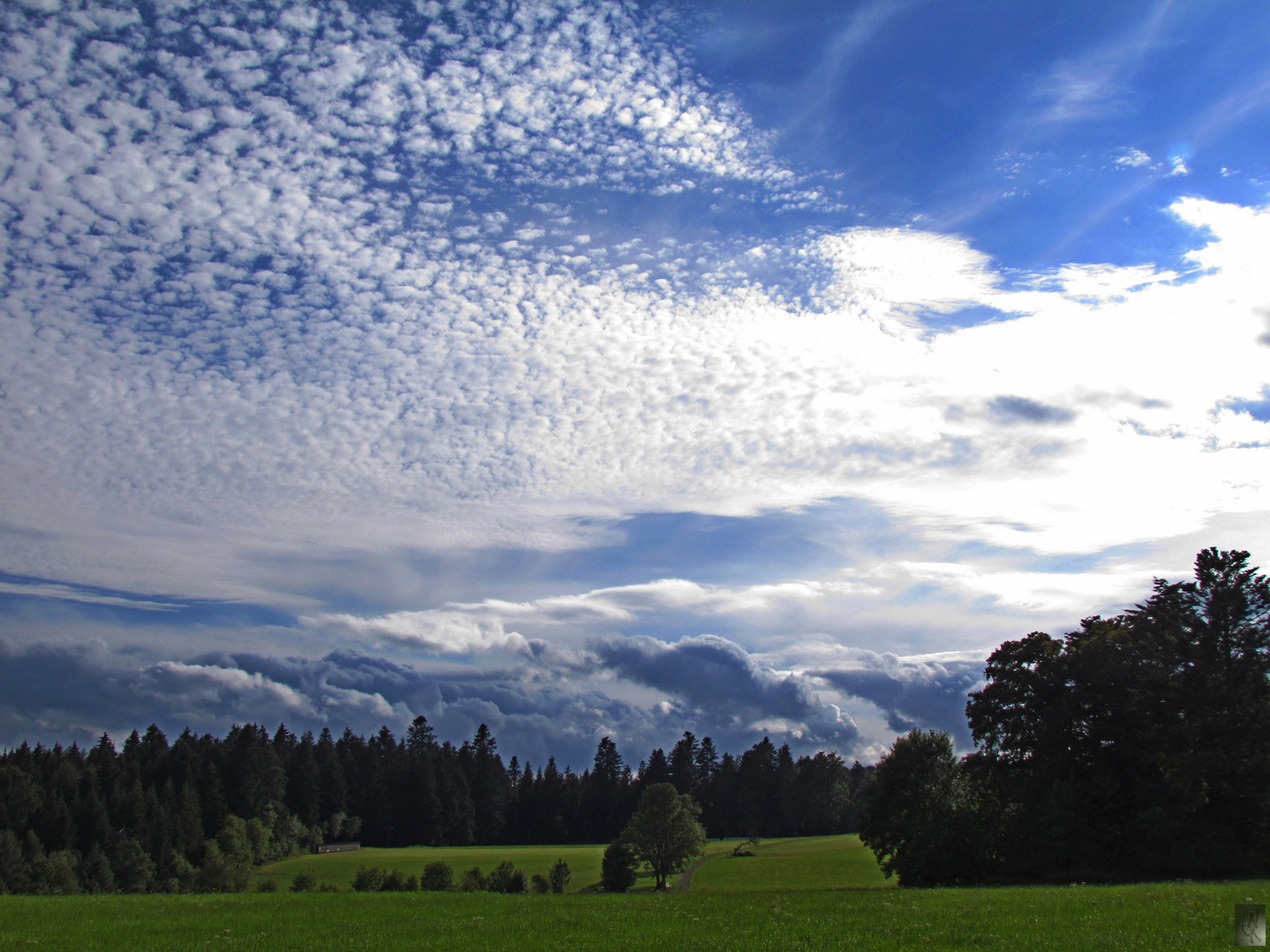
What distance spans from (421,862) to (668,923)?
93.5m

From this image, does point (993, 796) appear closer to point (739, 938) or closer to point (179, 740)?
point (739, 938)

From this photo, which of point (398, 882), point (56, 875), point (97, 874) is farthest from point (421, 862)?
point (56, 875)

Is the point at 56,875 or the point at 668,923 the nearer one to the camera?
the point at 668,923

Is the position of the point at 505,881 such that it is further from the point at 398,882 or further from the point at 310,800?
the point at 310,800

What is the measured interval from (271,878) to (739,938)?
318 ft

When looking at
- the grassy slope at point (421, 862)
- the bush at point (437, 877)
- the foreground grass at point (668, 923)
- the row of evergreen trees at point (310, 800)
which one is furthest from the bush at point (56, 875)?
the foreground grass at point (668, 923)

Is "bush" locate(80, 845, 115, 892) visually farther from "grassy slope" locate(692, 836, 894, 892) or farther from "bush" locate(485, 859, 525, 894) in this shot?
"grassy slope" locate(692, 836, 894, 892)

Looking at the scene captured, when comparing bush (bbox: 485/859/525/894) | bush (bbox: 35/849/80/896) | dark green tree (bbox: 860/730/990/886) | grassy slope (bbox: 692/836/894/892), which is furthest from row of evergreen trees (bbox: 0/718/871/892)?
dark green tree (bbox: 860/730/990/886)

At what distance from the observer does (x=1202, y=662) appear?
44750 millimetres

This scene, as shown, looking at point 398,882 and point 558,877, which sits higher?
point 398,882

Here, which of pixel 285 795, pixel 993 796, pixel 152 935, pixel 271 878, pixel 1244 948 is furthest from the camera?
pixel 285 795

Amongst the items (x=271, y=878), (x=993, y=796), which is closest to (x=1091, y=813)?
(x=993, y=796)

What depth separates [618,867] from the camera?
8900 cm

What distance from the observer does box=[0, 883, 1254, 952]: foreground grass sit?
51.2 feet
